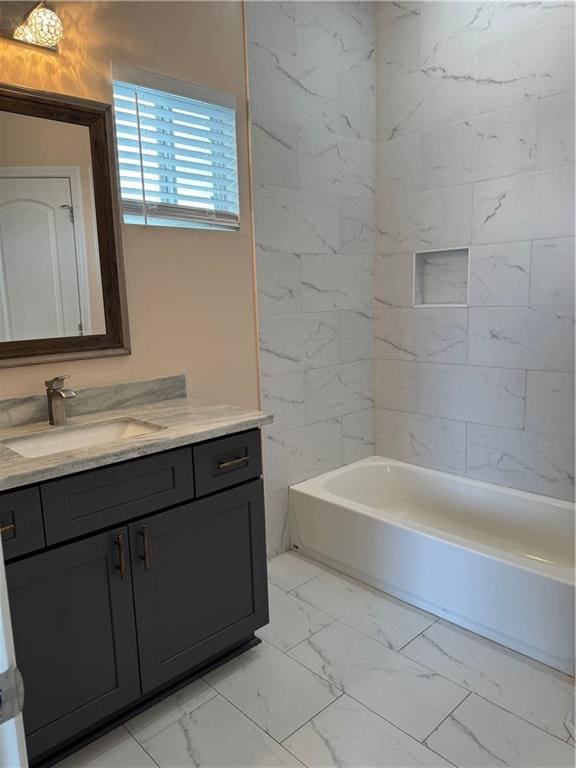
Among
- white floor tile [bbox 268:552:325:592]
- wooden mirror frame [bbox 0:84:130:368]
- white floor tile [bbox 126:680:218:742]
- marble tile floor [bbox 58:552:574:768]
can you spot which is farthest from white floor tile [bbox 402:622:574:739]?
wooden mirror frame [bbox 0:84:130:368]

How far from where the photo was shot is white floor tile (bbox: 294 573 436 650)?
2146 mm

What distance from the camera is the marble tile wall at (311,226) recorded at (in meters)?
2.49

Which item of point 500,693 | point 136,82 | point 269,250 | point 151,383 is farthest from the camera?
point 269,250

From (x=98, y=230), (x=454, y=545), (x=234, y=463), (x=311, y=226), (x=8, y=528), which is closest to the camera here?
(x=8, y=528)

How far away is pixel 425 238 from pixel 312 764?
2340mm

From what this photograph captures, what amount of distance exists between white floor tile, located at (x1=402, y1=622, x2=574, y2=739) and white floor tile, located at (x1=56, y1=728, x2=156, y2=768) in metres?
0.98

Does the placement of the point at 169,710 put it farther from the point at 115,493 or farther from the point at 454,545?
the point at 454,545

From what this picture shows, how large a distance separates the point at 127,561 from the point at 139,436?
37 cm

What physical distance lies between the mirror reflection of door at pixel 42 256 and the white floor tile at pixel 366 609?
152 cm

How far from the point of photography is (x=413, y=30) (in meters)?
2.71

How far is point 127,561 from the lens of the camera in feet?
5.17

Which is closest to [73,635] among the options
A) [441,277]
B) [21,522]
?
[21,522]

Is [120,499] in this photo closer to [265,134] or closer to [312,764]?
[312,764]

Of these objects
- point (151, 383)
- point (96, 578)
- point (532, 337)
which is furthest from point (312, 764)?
point (532, 337)
